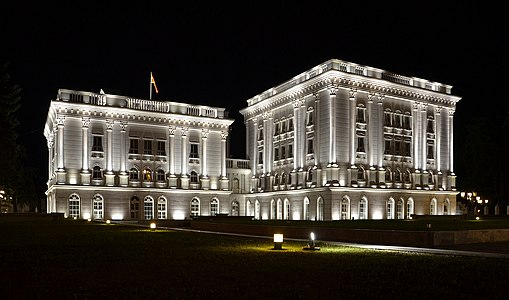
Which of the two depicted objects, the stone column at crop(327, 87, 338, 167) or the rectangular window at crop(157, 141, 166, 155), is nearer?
the stone column at crop(327, 87, 338, 167)

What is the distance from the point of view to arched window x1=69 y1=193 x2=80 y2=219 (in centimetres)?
7138

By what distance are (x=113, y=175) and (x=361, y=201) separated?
3391 centimetres

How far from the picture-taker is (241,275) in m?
15.1

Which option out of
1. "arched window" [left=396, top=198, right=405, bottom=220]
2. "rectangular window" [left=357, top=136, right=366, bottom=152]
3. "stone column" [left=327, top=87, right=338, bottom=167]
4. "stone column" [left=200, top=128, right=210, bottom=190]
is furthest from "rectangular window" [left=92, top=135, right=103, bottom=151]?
"arched window" [left=396, top=198, right=405, bottom=220]

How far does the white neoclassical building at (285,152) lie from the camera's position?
7000 centimetres

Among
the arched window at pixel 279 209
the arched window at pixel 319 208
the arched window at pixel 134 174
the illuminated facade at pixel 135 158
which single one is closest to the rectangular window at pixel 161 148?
the illuminated facade at pixel 135 158

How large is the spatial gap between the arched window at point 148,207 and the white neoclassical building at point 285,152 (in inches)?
5.7

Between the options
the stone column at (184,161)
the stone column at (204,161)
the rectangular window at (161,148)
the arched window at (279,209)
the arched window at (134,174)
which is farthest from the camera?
the stone column at (204,161)

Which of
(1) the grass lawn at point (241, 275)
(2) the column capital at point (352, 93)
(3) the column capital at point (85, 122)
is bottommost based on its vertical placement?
(1) the grass lawn at point (241, 275)

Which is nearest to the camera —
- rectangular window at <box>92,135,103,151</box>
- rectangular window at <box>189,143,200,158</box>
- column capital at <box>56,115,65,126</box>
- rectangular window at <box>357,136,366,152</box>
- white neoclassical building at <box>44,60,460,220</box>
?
white neoclassical building at <box>44,60,460,220</box>

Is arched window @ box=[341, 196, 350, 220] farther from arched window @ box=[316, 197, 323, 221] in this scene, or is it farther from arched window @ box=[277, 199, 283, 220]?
arched window @ box=[277, 199, 283, 220]

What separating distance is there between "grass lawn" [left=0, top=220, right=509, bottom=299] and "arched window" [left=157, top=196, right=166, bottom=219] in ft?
185

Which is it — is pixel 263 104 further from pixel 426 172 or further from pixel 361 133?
pixel 426 172

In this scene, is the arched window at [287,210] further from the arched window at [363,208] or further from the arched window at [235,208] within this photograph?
the arched window at [235,208]
